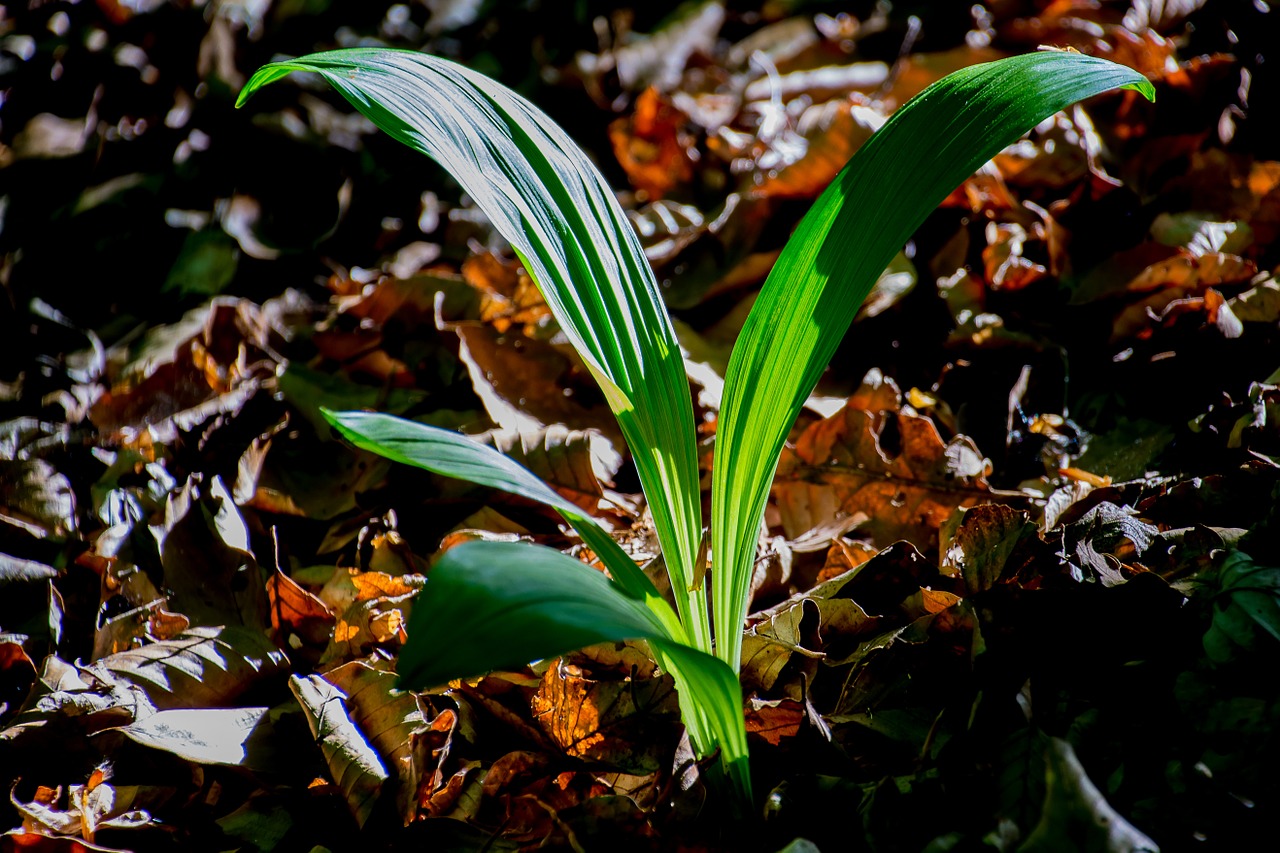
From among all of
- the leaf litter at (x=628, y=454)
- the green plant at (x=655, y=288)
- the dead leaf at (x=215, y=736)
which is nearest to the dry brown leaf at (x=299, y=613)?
the leaf litter at (x=628, y=454)

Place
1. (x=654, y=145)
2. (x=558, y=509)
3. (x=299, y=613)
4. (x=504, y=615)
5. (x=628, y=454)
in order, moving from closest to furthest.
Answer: (x=504, y=615) → (x=558, y=509) → (x=299, y=613) → (x=628, y=454) → (x=654, y=145)

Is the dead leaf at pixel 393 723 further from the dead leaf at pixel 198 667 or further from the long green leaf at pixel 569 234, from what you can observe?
the long green leaf at pixel 569 234

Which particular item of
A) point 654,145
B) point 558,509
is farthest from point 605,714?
point 654,145

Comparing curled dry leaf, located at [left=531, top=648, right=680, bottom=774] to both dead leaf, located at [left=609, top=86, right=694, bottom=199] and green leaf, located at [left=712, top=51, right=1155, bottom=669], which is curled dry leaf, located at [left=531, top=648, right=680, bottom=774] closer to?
green leaf, located at [left=712, top=51, right=1155, bottom=669]

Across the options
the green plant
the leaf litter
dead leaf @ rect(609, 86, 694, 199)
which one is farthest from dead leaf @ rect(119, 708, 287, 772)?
dead leaf @ rect(609, 86, 694, 199)

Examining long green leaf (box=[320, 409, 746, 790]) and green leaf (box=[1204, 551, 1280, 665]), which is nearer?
long green leaf (box=[320, 409, 746, 790])

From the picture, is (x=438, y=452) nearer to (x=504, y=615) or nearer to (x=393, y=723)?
(x=504, y=615)

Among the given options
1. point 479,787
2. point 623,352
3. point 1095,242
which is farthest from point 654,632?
point 1095,242
